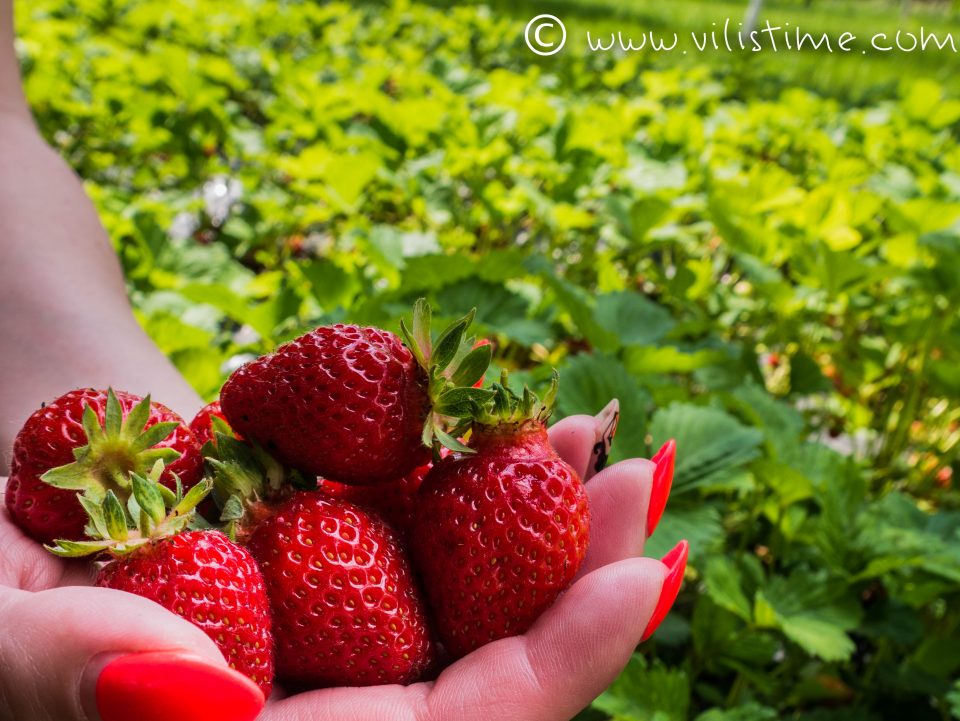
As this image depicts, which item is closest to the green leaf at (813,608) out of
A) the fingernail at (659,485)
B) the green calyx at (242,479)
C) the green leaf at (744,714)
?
the green leaf at (744,714)

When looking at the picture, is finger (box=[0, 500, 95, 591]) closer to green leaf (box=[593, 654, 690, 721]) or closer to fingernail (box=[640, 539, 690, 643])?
fingernail (box=[640, 539, 690, 643])

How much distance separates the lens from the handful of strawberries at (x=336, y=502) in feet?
2.41

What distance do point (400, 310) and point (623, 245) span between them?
1.06 meters

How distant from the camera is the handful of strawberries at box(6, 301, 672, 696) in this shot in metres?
0.73

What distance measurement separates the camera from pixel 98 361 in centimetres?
125

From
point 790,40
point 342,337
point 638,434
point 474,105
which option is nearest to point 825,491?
point 638,434

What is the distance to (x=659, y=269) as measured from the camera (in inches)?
84.3

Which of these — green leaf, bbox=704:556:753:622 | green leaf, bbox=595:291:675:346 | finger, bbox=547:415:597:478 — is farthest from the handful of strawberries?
green leaf, bbox=595:291:675:346

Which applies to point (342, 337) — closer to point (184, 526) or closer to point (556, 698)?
point (184, 526)

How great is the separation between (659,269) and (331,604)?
61.0 inches

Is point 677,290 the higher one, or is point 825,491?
point 677,290

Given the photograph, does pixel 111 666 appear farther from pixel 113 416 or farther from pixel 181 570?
pixel 113 416

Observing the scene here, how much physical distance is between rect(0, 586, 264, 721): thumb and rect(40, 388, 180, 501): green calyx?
0.20 meters

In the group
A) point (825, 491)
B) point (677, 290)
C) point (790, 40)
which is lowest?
point (825, 491)
